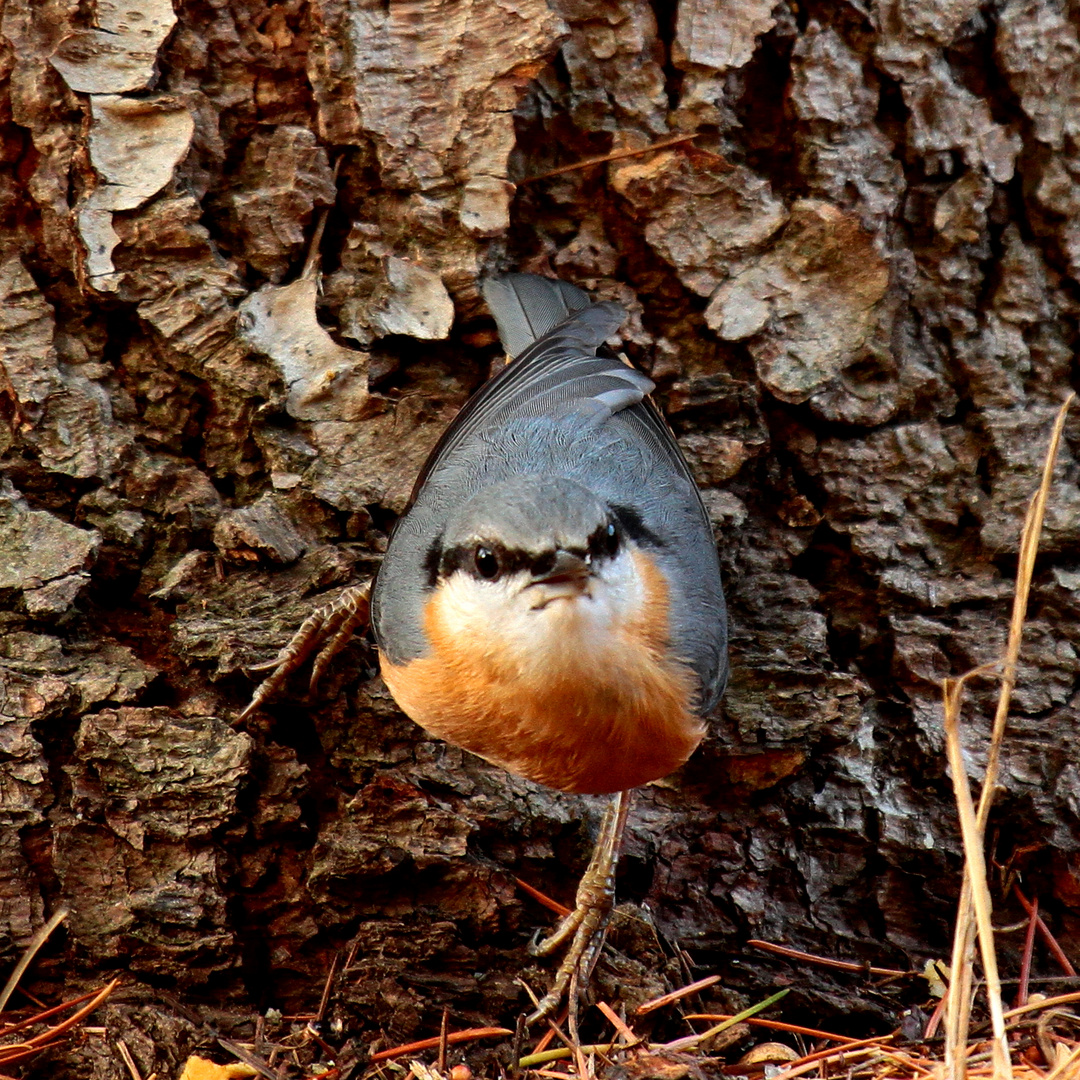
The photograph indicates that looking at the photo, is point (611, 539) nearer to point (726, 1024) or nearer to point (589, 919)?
point (589, 919)

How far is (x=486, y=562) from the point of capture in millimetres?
2607

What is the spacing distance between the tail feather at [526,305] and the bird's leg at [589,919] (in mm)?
1214

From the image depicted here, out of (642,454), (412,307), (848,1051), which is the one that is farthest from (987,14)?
(848,1051)

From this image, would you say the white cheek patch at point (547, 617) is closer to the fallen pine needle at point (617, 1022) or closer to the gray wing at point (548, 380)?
the gray wing at point (548, 380)

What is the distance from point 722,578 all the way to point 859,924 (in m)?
0.96

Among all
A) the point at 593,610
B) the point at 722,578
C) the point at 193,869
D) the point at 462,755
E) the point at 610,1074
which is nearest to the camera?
the point at 610,1074

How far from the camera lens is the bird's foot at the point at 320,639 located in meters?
2.96

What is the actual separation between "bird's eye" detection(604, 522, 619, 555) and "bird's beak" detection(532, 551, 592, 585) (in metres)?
0.16

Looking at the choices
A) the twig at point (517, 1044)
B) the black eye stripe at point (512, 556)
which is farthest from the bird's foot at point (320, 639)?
the twig at point (517, 1044)

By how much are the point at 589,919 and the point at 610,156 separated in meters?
1.99

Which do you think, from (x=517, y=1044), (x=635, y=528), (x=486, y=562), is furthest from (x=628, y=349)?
(x=517, y=1044)

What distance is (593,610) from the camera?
253 cm

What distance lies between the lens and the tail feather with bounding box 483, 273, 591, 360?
123 inches

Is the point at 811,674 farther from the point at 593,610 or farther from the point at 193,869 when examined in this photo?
the point at 193,869
